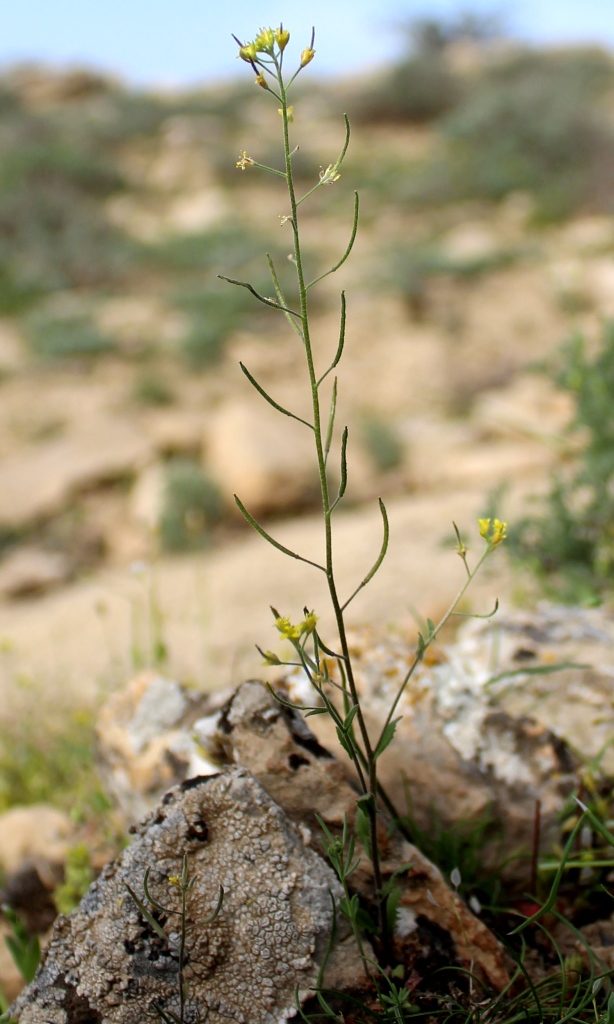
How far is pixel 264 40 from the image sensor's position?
1.05 m

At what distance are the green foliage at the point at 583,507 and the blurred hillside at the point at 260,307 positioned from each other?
0.48m

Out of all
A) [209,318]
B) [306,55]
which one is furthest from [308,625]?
[209,318]

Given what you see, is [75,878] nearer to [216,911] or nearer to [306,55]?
[216,911]

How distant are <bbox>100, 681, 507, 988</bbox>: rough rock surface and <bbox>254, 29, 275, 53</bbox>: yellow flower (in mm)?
977

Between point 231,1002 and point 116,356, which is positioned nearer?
point 231,1002

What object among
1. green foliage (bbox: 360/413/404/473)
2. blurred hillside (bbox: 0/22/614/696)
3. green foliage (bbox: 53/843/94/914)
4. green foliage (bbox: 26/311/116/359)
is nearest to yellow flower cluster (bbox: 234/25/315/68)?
green foliage (bbox: 53/843/94/914)

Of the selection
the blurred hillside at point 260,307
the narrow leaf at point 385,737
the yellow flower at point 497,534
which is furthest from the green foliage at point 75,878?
the blurred hillside at point 260,307

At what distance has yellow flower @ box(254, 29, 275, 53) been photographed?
1.05 meters

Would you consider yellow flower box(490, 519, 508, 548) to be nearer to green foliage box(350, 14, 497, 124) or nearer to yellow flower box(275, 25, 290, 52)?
yellow flower box(275, 25, 290, 52)

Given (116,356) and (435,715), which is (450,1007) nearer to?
(435,715)

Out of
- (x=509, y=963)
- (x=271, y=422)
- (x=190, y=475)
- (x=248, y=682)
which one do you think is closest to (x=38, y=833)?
(x=248, y=682)

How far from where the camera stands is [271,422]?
6809mm

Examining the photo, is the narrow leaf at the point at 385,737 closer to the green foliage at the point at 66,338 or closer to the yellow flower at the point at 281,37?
the yellow flower at the point at 281,37

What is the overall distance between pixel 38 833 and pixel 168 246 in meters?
10.3
